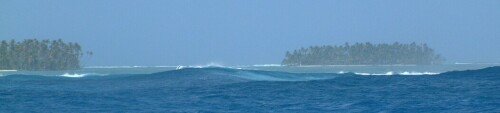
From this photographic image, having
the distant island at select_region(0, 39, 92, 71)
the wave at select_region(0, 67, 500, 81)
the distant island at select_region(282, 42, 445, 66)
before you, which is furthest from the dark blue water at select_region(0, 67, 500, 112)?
the distant island at select_region(282, 42, 445, 66)

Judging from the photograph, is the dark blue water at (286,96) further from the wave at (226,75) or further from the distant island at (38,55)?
the distant island at (38,55)

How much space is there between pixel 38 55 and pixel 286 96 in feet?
235

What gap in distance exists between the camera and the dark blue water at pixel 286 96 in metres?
21.6

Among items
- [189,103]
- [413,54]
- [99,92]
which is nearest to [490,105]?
[189,103]

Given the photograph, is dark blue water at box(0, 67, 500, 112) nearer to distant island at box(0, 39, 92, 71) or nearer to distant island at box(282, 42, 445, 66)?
distant island at box(0, 39, 92, 71)

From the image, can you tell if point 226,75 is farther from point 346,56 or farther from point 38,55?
point 346,56

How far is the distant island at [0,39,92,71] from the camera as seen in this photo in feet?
287

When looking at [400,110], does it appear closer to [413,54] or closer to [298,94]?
[298,94]

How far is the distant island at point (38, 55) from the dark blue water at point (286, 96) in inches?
2261

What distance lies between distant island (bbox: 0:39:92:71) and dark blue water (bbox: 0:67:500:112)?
57418 millimetres

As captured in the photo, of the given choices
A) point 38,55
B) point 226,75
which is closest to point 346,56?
point 38,55

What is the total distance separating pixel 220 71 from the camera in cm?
3875

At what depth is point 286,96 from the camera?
25.0m

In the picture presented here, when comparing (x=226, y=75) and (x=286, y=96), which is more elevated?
(x=226, y=75)
